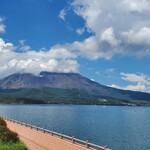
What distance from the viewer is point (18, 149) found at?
2923 centimetres

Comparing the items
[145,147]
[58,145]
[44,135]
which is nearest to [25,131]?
[44,135]

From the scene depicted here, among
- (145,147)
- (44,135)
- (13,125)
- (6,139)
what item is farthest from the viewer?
(145,147)

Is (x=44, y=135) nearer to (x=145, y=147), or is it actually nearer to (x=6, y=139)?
(x=6, y=139)

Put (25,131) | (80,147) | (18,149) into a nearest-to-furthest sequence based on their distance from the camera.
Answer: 1. (80,147)
2. (18,149)
3. (25,131)

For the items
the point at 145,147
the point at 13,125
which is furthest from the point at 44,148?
the point at 145,147

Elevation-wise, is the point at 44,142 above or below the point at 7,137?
below

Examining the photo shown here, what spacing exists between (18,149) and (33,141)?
9366mm

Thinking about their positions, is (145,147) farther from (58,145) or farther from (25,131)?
(58,145)

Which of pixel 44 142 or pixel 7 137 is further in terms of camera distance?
pixel 44 142

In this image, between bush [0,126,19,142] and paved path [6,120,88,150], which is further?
bush [0,126,19,142]

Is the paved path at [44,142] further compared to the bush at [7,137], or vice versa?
the bush at [7,137]

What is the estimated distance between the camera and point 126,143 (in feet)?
207

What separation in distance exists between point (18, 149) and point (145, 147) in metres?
35.6

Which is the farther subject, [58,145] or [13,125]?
[13,125]
